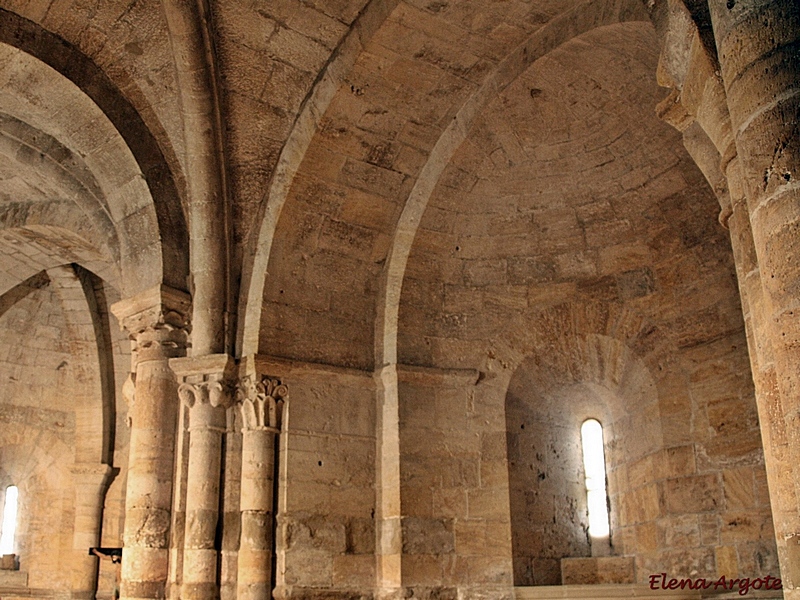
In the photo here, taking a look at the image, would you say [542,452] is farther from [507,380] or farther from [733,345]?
[733,345]

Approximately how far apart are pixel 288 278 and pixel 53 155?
2567 millimetres

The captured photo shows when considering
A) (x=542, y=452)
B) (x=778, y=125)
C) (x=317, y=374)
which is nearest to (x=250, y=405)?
(x=317, y=374)

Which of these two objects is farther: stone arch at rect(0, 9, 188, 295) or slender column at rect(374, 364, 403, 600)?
stone arch at rect(0, 9, 188, 295)

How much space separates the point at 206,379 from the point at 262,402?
51cm

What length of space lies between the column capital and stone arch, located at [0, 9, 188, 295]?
66 cm

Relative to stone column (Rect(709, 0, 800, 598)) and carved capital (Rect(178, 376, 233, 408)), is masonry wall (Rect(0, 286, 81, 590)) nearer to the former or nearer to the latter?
carved capital (Rect(178, 376, 233, 408))

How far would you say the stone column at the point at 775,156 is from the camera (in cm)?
322

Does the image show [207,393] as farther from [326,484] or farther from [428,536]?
[428,536]

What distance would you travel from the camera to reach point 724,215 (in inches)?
172

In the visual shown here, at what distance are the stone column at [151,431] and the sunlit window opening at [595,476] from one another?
3631 mm

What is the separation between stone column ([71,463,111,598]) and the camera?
36.5 feet
